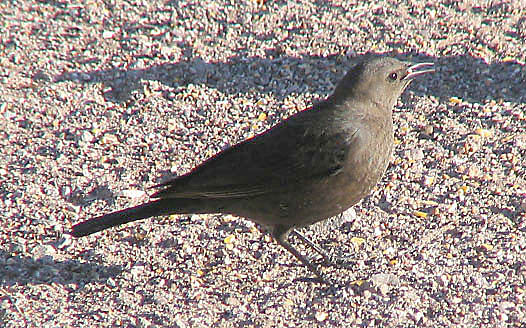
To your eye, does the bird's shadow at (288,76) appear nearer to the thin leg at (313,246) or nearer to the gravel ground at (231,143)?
the gravel ground at (231,143)

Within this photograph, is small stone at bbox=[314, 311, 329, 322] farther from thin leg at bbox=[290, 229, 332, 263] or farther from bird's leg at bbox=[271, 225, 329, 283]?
thin leg at bbox=[290, 229, 332, 263]

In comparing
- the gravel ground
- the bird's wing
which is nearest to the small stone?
the gravel ground

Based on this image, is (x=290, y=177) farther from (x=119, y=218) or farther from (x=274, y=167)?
(x=119, y=218)

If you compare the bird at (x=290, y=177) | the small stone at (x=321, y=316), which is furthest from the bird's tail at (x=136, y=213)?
the small stone at (x=321, y=316)

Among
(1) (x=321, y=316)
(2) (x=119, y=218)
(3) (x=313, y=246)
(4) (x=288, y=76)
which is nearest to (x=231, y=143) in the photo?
(4) (x=288, y=76)

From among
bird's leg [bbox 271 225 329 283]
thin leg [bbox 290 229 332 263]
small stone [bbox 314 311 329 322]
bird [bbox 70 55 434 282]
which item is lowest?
small stone [bbox 314 311 329 322]

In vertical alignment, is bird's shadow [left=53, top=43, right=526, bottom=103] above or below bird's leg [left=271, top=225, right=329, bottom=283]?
above

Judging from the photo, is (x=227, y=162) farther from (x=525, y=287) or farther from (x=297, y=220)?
(x=525, y=287)
